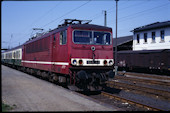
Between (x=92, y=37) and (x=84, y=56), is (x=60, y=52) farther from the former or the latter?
(x=92, y=37)

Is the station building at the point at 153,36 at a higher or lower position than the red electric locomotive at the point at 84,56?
higher

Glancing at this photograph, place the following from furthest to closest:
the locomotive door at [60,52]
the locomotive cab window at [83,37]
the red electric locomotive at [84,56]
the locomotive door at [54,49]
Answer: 1. the locomotive door at [54,49]
2. the locomotive door at [60,52]
3. the locomotive cab window at [83,37]
4. the red electric locomotive at [84,56]

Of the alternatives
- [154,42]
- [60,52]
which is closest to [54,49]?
[60,52]

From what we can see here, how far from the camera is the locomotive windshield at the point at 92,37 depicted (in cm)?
1065

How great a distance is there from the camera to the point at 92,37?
11008mm

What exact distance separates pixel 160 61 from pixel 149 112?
16.9 m

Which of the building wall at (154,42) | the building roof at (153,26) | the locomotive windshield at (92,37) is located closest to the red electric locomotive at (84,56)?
the locomotive windshield at (92,37)

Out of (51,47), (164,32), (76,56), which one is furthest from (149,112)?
(164,32)

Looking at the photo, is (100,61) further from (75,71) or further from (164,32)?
(164,32)

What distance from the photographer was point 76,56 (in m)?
10.3

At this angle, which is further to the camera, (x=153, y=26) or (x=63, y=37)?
(x=153, y=26)

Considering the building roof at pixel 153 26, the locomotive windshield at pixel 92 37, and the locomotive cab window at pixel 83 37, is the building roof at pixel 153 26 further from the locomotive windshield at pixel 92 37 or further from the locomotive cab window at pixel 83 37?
the locomotive cab window at pixel 83 37

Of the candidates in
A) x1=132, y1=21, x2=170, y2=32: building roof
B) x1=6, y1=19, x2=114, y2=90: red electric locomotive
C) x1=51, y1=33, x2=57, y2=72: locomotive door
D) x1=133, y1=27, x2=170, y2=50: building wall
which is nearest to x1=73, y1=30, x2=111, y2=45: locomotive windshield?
x1=6, y1=19, x2=114, y2=90: red electric locomotive

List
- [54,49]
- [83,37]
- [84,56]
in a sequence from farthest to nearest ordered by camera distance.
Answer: [54,49] → [83,37] → [84,56]
